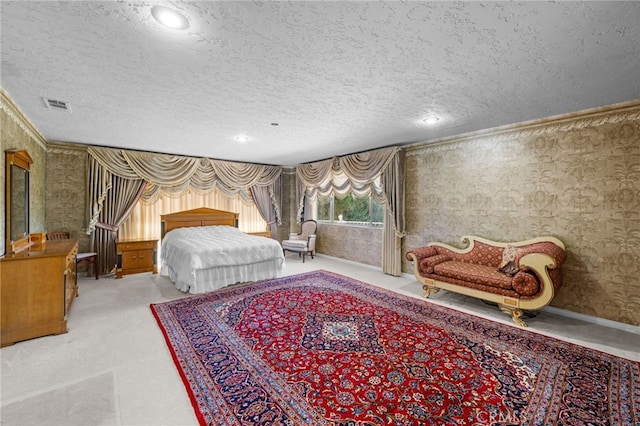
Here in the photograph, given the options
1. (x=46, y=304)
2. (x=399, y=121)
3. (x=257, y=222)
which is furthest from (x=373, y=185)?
(x=46, y=304)

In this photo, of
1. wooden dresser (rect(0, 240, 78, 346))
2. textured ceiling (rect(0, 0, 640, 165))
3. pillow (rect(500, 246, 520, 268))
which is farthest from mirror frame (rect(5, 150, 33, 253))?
pillow (rect(500, 246, 520, 268))

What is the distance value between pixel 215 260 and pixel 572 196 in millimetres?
5058

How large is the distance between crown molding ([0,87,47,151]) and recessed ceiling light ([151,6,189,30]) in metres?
2.37

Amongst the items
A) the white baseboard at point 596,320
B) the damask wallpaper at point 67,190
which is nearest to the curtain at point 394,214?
the white baseboard at point 596,320

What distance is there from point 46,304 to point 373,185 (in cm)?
508

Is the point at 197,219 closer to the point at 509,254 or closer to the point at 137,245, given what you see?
the point at 137,245

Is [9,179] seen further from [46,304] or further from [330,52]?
[330,52]

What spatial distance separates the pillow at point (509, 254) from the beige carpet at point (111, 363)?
68cm

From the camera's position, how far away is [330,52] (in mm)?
2023

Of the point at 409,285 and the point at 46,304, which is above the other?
the point at 46,304

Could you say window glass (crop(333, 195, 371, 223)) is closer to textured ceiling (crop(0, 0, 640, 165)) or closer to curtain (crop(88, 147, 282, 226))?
curtain (crop(88, 147, 282, 226))

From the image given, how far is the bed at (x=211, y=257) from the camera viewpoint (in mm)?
4168

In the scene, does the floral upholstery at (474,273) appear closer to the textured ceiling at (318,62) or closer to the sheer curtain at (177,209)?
the textured ceiling at (318,62)

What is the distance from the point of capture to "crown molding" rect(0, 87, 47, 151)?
2777mm
